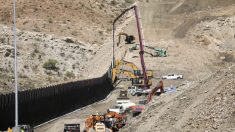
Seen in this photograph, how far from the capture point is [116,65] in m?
71.0

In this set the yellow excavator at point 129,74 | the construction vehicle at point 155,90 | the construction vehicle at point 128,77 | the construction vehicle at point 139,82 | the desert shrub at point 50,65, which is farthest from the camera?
the desert shrub at point 50,65

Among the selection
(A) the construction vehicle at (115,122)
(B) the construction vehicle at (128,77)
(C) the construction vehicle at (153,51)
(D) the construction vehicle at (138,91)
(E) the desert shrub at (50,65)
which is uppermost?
(C) the construction vehicle at (153,51)

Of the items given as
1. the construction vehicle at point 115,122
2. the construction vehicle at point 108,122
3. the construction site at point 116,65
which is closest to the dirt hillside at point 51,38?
the construction site at point 116,65

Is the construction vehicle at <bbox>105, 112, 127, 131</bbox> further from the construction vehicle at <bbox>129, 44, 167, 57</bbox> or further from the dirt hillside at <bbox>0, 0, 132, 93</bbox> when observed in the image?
the construction vehicle at <bbox>129, 44, 167, 57</bbox>

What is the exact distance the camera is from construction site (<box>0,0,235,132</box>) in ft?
88.4

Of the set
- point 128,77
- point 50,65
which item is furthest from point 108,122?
point 50,65

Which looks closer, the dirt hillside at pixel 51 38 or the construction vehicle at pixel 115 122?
the construction vehicle at pixel 115 122

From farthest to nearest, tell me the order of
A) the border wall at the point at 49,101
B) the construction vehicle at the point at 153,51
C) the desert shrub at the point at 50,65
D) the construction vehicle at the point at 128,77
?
the construction vehicle at the point at 153,51 < the desert shrub at the point at 50,65 < the construction vehicle at the point at 128,77 < the border wall at the point at 49,101

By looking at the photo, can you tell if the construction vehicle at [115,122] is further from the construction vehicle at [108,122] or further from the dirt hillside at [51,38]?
the dirt hillside at [51,38]

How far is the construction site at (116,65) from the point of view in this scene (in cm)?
2694

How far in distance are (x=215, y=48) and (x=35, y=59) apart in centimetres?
2981

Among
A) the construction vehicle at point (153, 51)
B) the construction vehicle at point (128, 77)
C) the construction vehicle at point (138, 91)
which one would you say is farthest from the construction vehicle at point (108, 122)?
the construction vehicle at point (153, 51)

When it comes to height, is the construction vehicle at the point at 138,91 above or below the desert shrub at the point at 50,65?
below

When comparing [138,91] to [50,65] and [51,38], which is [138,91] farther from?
[51,38]
